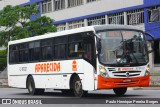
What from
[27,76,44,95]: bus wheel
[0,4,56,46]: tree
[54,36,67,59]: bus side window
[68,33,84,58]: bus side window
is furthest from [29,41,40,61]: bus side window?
[0,4,56,46]: tree

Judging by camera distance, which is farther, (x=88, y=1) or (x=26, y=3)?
(x=26, y=3)

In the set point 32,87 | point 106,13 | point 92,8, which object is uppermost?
point 92,8

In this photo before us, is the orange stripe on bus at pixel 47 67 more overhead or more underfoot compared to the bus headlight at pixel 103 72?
more overhead

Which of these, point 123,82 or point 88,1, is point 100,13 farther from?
point 123,82

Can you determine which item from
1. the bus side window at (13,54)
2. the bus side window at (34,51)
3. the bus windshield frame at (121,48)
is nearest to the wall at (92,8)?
the bus side window at (13,54)

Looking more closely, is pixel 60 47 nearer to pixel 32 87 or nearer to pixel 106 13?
pixel 32 87

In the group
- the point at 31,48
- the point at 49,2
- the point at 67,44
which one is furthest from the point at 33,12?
the point at 67,44

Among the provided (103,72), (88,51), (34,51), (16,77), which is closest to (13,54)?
(16,77)

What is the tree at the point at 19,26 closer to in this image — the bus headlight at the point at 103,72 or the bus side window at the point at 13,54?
the bus side window at the point at 13,54

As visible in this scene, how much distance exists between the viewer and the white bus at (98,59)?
1902cm

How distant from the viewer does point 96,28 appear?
19.5 m

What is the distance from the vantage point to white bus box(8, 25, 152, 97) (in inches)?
749

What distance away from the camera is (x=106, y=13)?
5388cm

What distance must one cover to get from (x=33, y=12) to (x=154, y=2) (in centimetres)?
1355
